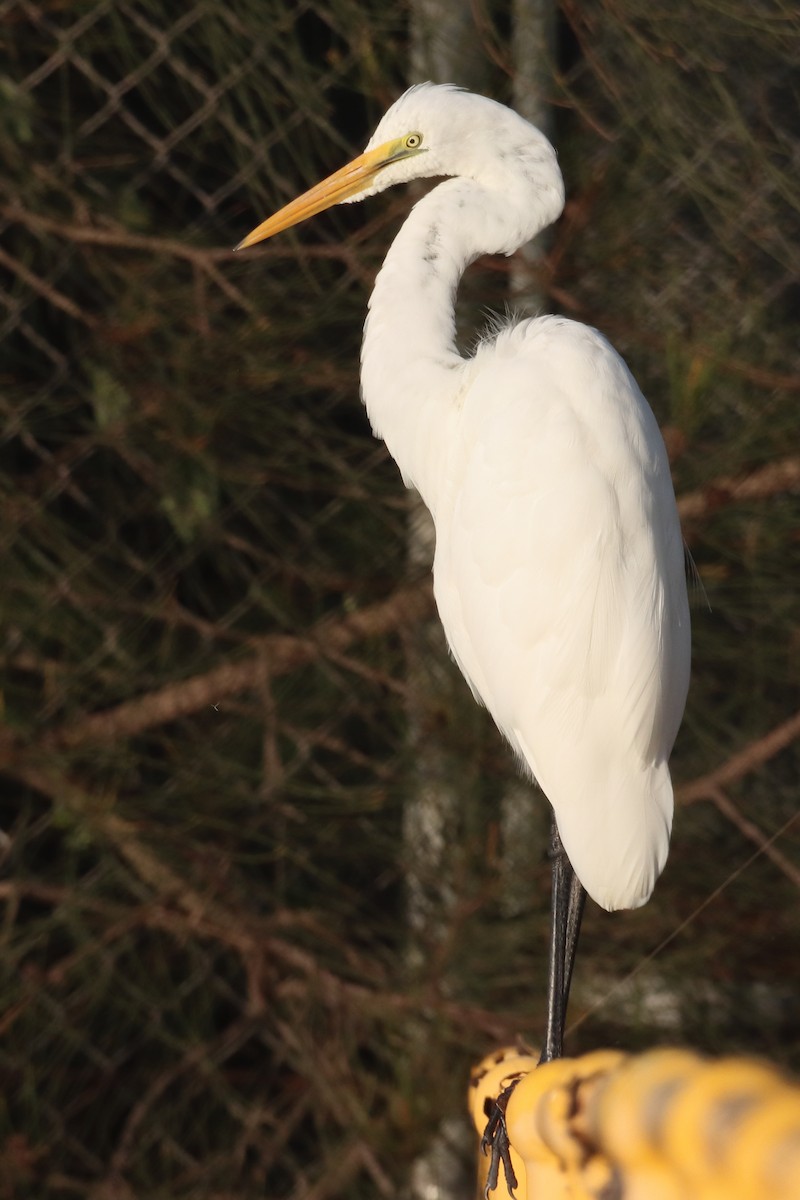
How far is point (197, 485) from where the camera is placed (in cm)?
110

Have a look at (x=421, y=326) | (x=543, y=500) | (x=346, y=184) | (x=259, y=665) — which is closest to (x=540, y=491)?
(x=543, y=500)

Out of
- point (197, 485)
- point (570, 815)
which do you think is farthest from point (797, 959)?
point (197, 485)

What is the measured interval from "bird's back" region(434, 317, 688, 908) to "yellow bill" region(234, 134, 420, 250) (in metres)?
0.14

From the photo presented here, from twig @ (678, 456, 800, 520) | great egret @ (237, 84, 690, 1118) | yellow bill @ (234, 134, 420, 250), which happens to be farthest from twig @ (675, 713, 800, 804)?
yellow bill @ (234, 134, 420, 250)

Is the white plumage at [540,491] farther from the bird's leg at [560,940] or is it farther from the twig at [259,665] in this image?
the twig at [259,665]

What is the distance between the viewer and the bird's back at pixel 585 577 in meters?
0.73

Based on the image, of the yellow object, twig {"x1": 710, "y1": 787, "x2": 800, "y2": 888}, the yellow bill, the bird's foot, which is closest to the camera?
the yellow object

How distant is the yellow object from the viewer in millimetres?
270

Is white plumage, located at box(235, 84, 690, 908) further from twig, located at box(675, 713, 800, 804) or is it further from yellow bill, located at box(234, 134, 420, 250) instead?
twig, located at box(675, 713, 800, 804)

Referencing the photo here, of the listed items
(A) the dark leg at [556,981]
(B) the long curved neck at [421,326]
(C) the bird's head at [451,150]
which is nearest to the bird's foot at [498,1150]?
(A) the dark leg at [556,981]

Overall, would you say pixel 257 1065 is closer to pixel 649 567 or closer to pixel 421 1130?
pixel 421 1130

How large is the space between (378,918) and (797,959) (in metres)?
0.36

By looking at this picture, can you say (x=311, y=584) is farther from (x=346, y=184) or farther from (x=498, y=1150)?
(x=498, y=1150)

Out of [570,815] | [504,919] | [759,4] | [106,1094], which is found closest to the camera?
[570,815]
